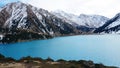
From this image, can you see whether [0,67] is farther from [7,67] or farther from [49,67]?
[49,67]

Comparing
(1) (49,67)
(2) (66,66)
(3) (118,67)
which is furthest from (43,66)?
(3) (118,67)

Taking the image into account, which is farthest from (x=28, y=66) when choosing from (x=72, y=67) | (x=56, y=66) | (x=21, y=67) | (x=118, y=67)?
(x=118, y=67)

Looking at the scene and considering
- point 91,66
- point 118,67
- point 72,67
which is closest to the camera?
point 72,67

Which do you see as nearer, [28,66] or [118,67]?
[28,66]

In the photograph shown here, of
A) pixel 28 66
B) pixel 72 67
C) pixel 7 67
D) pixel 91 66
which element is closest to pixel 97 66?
pixel 91 66

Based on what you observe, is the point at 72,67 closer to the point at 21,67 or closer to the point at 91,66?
the point at 91,66

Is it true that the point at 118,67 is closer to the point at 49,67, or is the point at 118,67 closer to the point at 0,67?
the point at 49,67

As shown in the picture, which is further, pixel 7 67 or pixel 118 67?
pixel 118 67

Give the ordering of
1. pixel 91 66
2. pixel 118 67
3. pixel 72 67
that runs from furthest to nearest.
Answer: pixel 118 67 < pixel 91 66 < pixel 72 67
